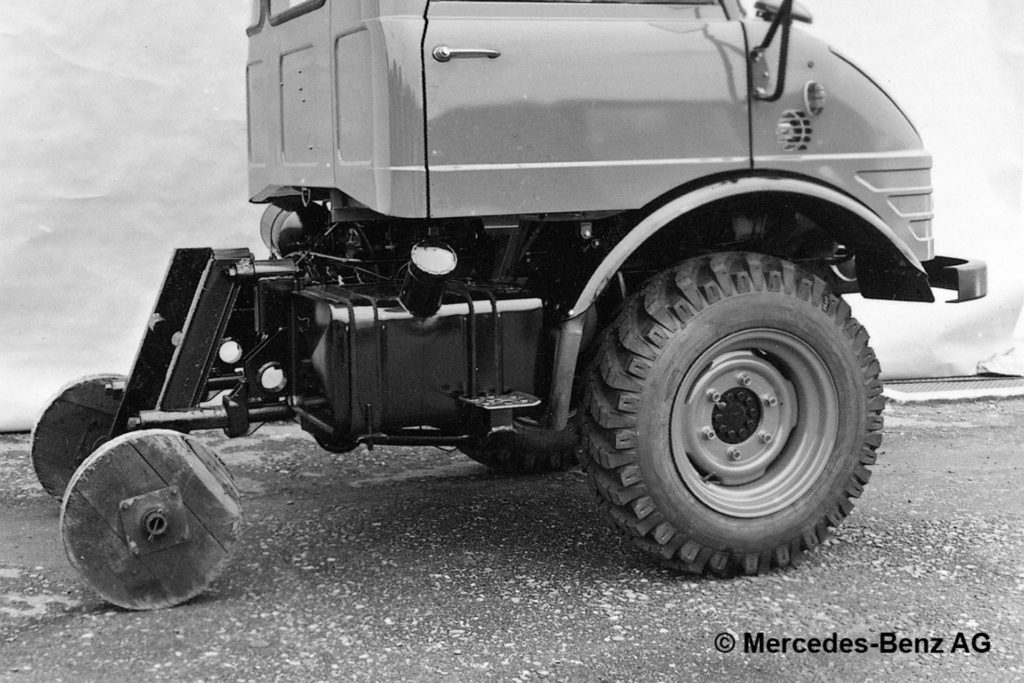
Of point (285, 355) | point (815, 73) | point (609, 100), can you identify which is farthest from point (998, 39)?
point (285, 355)

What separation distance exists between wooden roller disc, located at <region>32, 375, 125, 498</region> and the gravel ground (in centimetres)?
22

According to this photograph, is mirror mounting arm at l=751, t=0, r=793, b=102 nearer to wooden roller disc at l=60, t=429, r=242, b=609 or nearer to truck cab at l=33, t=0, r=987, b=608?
truck cab at l=33, t=0, r=987, b=608

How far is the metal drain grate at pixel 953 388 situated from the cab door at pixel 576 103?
12.5 feet

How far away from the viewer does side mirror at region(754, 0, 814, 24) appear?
430cm

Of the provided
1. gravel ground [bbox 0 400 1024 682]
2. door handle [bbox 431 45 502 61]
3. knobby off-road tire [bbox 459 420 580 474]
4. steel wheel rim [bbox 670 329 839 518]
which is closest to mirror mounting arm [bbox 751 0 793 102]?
steel wheel rim [bbox 670 329 839 518]

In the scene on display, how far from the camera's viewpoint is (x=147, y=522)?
3.87 metres

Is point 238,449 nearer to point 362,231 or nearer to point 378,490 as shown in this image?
point 378,490

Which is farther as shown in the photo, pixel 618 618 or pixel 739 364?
pixel 739 364

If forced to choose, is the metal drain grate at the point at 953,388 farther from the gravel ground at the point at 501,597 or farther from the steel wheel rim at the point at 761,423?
the steel wheel rim at the point at 761,423

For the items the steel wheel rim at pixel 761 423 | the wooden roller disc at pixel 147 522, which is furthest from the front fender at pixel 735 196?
the wooden roller disc at pixel 147 522

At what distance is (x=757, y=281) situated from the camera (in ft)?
14.0

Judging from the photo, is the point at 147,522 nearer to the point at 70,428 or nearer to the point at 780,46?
the point at 70,428

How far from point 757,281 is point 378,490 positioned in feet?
6.74

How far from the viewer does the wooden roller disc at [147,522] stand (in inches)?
152
